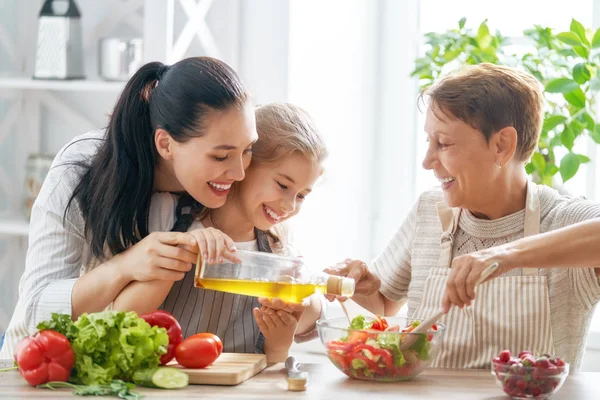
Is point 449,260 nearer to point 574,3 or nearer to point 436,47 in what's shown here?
point 436,47

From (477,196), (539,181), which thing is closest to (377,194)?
(539,181)

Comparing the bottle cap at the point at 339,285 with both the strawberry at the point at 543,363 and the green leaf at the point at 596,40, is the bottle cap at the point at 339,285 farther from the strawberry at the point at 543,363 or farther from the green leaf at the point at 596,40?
the green leaf at the point at 596,40

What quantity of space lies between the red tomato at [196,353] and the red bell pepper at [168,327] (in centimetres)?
1

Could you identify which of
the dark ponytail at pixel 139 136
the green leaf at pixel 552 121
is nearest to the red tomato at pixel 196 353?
the dark ponytail at pixel 139 136

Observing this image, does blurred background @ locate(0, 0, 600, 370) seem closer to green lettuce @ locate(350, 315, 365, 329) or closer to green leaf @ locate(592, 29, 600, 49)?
green leaf @ locate(592, 29, 600, 49)

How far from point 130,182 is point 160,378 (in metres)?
0.58

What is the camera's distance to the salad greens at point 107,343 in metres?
1.75

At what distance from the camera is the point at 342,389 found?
183 cm

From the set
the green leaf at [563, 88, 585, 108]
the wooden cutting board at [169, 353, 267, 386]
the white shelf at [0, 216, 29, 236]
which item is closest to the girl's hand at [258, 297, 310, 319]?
the wooden cutting board at [169, 353, 267, 386]

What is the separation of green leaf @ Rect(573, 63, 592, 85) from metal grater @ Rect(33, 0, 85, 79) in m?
1.74

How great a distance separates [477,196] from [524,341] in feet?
1.20

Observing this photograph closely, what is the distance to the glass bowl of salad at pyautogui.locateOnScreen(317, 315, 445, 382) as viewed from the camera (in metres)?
1.85

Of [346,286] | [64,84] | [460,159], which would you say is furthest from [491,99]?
[64,84]

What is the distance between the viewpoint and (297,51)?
11.3ft
